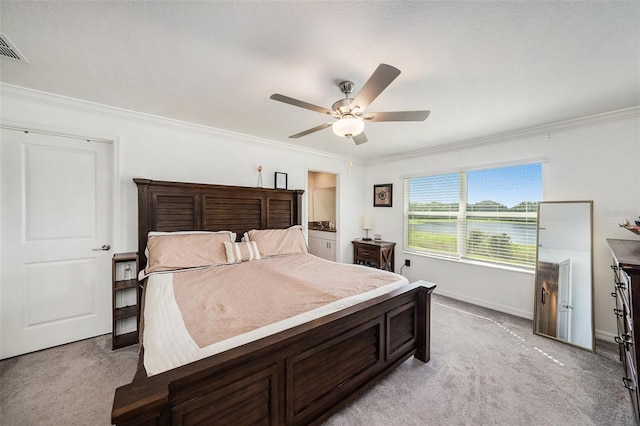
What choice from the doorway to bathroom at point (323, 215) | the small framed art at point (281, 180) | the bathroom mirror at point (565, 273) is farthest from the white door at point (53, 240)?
the bathroom mirror at point (565, 273)

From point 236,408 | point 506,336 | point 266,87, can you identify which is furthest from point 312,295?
point 506,336

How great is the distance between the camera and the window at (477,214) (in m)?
3.18

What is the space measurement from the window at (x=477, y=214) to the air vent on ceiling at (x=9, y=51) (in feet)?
15.2

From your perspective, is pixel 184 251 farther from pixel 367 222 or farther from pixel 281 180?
pixel 367 222

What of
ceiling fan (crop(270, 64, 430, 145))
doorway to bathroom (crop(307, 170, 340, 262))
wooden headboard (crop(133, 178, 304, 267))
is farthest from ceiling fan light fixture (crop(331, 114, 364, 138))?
doorway to bathroom (crop(307, 170, 340, 262))

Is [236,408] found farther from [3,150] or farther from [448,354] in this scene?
[3,150]

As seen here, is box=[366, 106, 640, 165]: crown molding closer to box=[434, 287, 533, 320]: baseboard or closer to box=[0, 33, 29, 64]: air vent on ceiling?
box=[434, 287, 533, 320]: baseboard

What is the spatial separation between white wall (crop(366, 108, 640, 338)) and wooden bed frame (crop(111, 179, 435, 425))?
Answer: 6.19 ft

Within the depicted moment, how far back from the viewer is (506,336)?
2.67 m

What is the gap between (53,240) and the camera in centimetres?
242

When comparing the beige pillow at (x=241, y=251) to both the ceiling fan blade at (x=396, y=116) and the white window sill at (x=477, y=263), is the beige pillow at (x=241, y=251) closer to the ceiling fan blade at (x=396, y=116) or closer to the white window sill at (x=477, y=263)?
the ceiling fan blade at (x=396, y=116)

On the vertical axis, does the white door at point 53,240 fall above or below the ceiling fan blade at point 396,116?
below

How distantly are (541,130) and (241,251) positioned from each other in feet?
12.8

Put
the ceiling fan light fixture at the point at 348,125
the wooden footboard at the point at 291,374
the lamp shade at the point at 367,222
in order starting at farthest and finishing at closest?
the lamp shade at the point at 367,222, the ceiling fan light fixture at the point at 348,125, the wooden footboard at the point at 291,374
